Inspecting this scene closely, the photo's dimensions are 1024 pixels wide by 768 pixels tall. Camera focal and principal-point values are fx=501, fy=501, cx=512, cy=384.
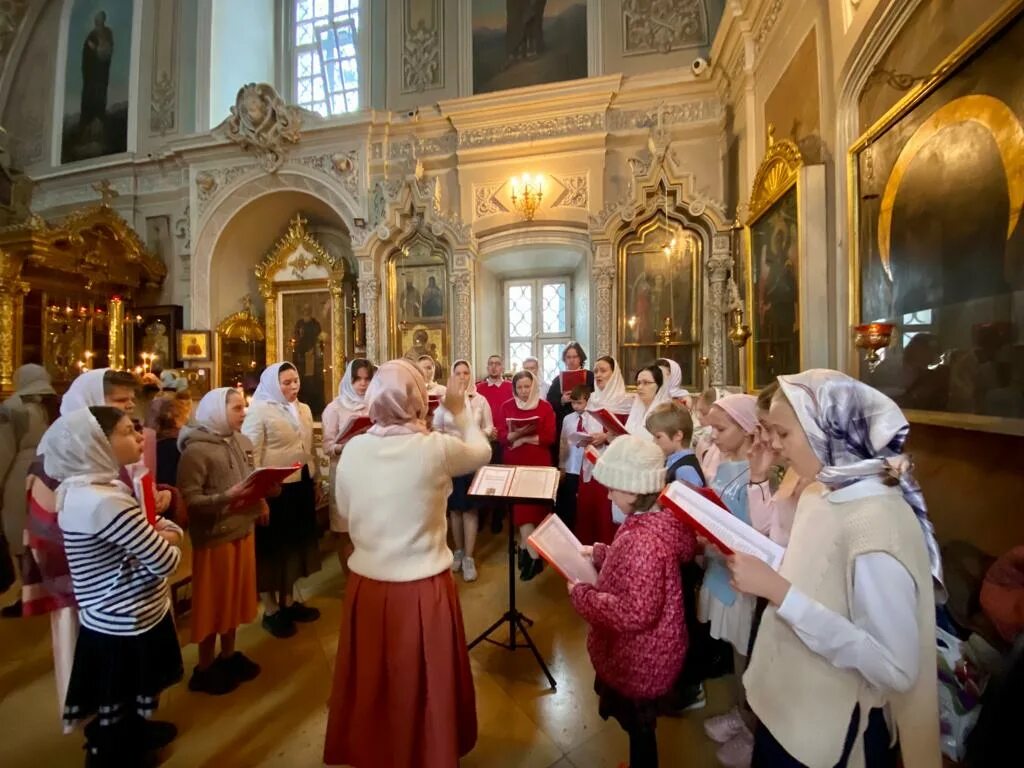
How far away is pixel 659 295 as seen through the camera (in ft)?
23.9

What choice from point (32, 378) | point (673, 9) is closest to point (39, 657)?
point (32, 378)

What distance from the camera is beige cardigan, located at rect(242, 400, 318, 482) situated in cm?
362

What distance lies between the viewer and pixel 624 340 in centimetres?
742

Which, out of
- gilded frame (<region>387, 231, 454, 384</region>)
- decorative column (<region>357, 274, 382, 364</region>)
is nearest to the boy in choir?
gilded frame (<region>387, 231, 454, 384</region>)

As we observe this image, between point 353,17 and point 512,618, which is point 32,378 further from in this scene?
point 353,17

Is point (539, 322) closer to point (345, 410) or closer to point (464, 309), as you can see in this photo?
point (464, 309)

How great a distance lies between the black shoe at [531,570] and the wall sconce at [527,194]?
5291 mm

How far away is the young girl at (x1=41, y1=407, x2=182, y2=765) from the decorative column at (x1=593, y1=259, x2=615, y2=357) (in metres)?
6.09

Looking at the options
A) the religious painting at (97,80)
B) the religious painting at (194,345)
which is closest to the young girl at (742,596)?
the religious painting at (194,345)

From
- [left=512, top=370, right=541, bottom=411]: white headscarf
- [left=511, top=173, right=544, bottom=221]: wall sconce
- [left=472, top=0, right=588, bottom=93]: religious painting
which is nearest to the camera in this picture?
[left=512, top=370, right=541, bottom=411]: white headscarf

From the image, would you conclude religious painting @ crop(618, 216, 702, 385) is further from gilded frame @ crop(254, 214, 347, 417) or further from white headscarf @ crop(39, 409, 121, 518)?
white headscarf @ crop(39, 409, 121, 518)

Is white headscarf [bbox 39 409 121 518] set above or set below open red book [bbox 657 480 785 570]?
above

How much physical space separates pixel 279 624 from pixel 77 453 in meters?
2.30

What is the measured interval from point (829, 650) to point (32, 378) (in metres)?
6.46
